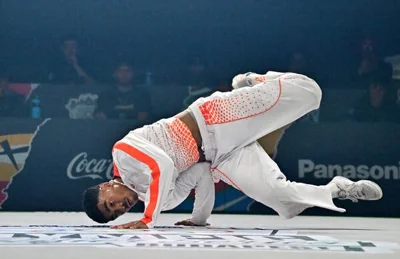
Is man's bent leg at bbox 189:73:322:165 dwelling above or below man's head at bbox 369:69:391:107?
below

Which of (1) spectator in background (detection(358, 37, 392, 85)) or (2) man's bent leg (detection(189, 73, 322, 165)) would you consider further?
(1) spectator in background (detection(358, 37, 392, 85))

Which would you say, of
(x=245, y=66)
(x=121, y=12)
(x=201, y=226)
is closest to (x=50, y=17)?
(x=121, y=12)

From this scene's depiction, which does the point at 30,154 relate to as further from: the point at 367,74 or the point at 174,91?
the point at 367,74

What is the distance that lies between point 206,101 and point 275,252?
6.49ft

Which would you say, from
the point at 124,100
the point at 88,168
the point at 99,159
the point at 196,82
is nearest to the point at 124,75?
the point at 124,100

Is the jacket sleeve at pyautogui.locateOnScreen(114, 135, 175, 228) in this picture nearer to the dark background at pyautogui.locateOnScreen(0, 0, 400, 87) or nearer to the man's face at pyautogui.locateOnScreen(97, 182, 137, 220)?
the man's face at pyautogui.locateOnScreen(97, 182, 137, 220)

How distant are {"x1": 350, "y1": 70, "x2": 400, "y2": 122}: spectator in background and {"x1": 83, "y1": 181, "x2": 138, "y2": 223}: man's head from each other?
310 cm

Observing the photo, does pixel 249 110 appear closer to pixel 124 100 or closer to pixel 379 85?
pixel 124 100

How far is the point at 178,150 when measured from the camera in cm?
435

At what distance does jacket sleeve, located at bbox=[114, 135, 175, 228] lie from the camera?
3.95m

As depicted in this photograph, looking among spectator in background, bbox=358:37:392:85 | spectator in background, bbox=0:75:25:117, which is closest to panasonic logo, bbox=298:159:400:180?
spectator in background, bbox=358:37:392:85

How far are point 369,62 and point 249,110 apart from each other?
8.27 feet

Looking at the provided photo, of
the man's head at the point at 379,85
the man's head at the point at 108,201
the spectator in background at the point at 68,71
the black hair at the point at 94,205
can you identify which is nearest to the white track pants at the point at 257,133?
the man's head at the point at 108,201

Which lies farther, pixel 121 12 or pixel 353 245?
pixel 121 12
